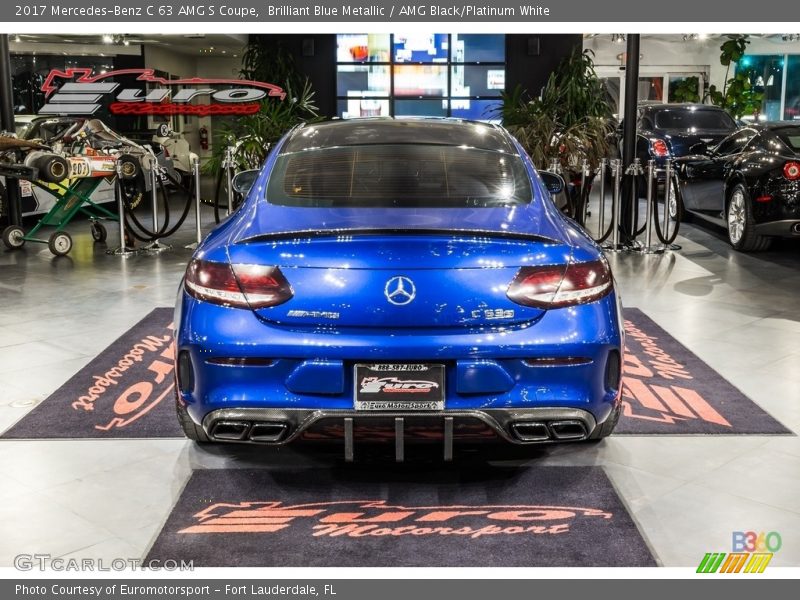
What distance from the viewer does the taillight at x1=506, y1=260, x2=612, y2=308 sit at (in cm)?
329

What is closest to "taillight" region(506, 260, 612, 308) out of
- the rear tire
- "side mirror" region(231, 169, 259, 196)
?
the rear tire

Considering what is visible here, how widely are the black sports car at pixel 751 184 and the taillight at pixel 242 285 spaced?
665 cm

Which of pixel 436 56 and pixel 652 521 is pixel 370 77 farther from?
pixel 652 521

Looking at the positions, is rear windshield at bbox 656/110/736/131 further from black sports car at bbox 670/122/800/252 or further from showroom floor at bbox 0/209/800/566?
showroom floor at bbox 0/209/800/566

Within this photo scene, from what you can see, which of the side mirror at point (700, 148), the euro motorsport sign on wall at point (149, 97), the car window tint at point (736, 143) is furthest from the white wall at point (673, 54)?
the car window tint at point (736, 143)

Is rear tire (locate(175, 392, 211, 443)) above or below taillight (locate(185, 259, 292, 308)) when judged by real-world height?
below

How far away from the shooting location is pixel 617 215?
32.3ft

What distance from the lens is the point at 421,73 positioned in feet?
60.7

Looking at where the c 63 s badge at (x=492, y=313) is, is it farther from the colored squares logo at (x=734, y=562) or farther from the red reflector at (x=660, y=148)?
the red reflector at (x=660, y=148)

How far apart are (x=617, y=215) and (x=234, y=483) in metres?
6.89

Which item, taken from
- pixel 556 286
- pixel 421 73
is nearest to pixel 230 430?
pixel 556 286

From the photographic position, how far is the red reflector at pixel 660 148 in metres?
13.5

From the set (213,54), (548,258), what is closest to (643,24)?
(548,258)

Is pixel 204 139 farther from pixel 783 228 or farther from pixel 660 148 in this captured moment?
pixel 783 228
